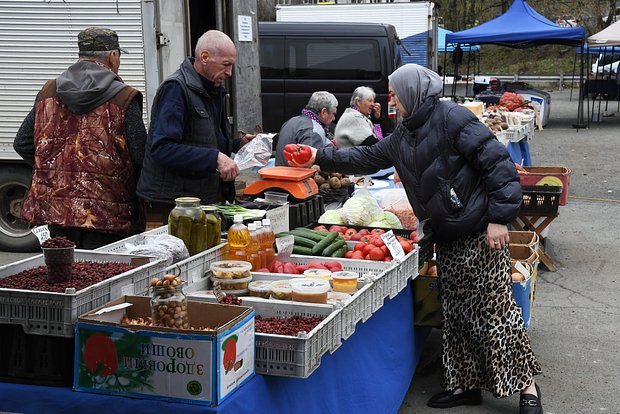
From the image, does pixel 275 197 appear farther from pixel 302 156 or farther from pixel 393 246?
pixel 393 246

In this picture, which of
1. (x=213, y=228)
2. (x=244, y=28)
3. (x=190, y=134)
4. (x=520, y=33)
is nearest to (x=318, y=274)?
(x=213, y=228)

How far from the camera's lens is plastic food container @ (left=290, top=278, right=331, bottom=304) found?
3.33 metres

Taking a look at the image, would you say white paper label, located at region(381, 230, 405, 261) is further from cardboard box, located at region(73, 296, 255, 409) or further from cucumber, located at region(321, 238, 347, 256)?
cardboard box, located at region(73, 296, 255, 409)

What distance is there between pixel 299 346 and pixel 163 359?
0.48 meters

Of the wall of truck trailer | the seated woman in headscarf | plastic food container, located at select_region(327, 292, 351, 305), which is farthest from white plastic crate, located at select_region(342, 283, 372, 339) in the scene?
the seated woman in headscarf

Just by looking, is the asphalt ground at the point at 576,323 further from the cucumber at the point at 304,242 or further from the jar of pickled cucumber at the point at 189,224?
the jar of pickled cucumber at the point at 189,224

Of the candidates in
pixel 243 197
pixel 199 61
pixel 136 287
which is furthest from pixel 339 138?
pixel 136 287

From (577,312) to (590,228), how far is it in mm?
3490

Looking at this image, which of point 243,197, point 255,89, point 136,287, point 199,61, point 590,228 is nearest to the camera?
point 136,287

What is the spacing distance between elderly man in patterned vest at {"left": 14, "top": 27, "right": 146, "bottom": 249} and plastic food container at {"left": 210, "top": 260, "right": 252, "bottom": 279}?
1.16 meters

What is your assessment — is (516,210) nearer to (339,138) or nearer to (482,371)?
(482,371)

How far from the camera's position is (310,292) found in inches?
131

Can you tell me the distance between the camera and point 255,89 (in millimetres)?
9148

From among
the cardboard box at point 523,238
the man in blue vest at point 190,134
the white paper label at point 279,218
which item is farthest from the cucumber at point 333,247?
the cardboard box at point 523,238
